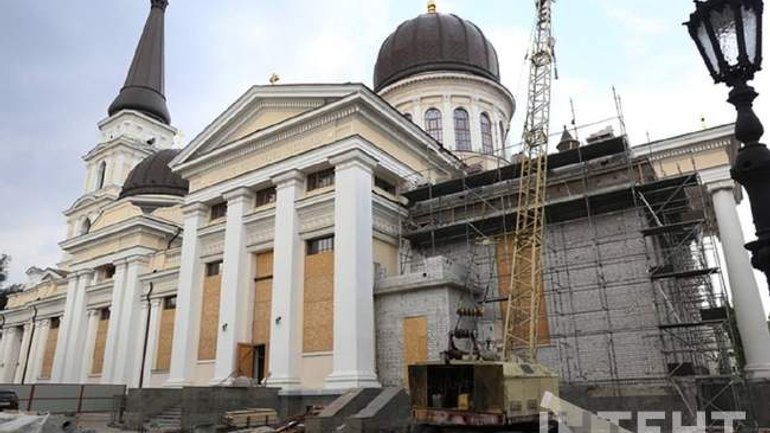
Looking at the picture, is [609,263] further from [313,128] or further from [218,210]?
[218,210]

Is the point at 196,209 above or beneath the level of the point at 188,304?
above

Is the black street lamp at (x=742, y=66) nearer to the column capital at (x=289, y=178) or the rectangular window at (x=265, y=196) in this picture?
the column capital at (x=289, y=178)

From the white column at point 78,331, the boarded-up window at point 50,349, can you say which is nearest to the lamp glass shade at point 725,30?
the white column at point 78,331

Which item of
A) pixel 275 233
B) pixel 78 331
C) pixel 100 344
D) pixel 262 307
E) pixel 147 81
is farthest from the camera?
pixel 147 81

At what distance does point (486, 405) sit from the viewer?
10.6 metres

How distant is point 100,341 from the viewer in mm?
31906

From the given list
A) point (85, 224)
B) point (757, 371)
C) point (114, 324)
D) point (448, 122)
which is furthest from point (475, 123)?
point (85, 224)

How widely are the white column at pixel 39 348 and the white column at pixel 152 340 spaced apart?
1241 centimetres

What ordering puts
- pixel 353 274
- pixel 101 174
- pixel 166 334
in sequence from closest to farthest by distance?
pixel 353 274
pixel 166 334
pixel 101 174

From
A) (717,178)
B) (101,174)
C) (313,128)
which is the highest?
(101,174)

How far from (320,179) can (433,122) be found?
11.3m

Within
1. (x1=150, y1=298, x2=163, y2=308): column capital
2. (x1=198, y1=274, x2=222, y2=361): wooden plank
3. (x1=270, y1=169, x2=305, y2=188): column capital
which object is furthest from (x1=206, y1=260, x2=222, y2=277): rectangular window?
(x1=150, y1=298, x2=163, y2=308): column capital

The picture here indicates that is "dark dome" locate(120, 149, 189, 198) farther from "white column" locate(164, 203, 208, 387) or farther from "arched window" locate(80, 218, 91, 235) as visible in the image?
"white column" locate(164, 203, 208, 387)

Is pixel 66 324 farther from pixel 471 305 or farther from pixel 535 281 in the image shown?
pixel 535 281
